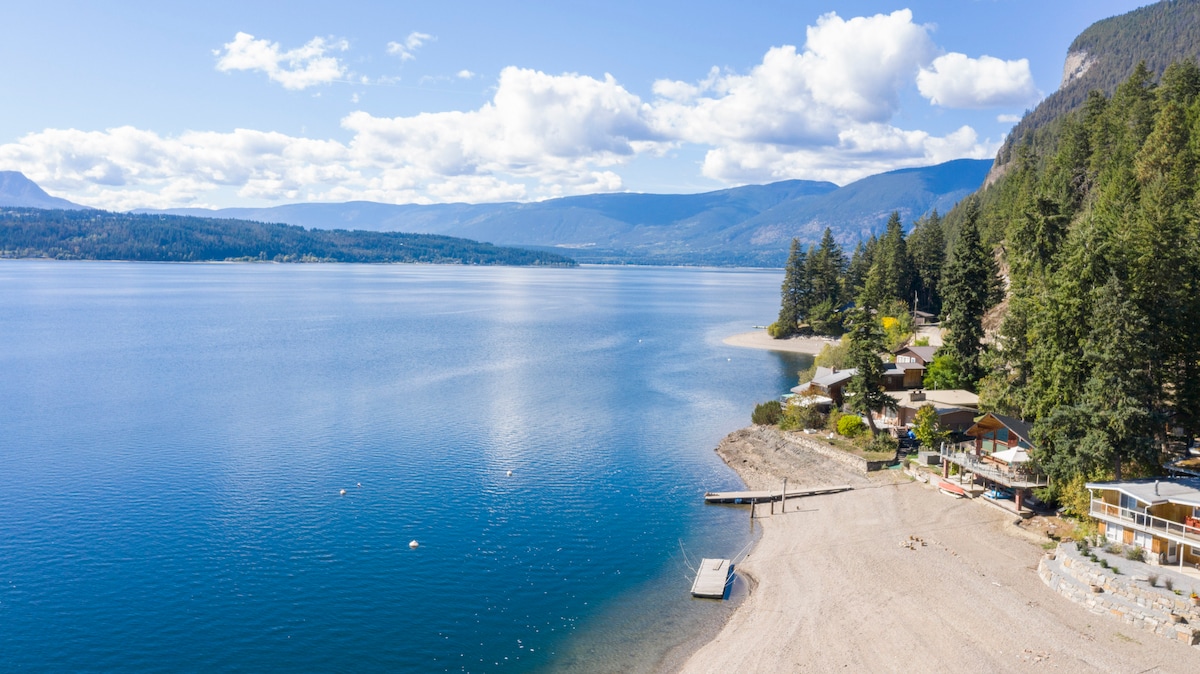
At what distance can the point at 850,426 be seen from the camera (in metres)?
48.9

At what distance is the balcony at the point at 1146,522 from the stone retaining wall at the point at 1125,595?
1.41 m

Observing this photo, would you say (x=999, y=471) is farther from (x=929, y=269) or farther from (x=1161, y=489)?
(x=929, y=269)

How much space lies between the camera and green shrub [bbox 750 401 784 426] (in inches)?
2202

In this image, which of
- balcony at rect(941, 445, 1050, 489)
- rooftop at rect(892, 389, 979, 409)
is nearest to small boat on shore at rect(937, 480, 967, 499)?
balcony at rect(941, 445, 1050, 489)

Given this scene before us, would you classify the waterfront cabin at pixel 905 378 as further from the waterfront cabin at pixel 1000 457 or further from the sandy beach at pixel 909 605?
the sandy beach at pixel 909 605

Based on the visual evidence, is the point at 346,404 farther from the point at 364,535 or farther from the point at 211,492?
the point at 364,535

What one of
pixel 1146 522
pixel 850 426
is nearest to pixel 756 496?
Answer: pixel 850 426

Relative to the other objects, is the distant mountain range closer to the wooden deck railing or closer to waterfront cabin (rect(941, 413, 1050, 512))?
waterfront cabin (rect(941, 413, 1050, 512))

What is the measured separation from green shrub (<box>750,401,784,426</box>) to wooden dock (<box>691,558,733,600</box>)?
24399 mm

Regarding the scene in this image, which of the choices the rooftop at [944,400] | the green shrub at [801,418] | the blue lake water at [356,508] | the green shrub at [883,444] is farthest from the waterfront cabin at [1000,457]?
the blue lake water at [356,508]

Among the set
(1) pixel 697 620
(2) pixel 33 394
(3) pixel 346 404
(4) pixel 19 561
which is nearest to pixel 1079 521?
(1) pixel 697 620

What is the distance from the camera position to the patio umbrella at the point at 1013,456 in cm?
3619

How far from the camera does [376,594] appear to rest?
1161 inches

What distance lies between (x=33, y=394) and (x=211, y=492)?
112 ft
